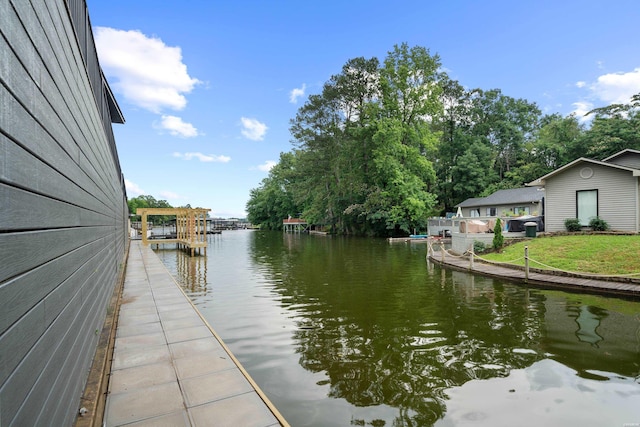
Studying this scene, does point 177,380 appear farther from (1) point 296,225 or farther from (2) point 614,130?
(1) point 296,225

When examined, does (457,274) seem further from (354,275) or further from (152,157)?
(152,157)

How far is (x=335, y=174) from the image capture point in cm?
3788

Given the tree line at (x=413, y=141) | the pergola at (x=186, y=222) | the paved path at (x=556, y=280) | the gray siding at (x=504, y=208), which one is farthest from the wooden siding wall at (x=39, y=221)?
the tree line at (x=413, y=141)

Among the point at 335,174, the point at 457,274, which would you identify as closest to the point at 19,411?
the point at 457,274

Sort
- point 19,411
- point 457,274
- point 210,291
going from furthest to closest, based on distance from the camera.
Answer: point 457,274, point 210,291, point 19,411

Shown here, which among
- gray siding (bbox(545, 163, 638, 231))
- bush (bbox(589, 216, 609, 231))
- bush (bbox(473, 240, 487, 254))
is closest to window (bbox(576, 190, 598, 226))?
gray siding (bbox(545, 163, 638, 231))

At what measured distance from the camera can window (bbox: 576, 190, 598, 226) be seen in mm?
14938

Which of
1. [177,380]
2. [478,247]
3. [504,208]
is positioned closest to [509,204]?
[504,208]

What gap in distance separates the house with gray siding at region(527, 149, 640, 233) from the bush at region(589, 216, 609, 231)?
21cm

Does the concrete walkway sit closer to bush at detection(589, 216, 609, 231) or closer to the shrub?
the shrub

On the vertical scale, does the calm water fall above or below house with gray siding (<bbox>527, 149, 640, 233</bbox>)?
→ below

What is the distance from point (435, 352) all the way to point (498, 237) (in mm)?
11234

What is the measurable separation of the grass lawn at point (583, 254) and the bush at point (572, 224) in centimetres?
145

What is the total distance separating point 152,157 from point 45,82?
1544 inches
